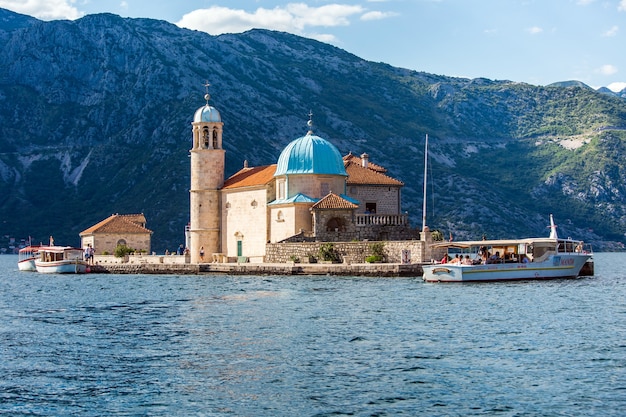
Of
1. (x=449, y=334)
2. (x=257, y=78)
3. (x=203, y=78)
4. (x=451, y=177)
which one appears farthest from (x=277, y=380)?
(x=257, y=78)

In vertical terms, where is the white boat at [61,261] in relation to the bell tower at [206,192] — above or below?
below

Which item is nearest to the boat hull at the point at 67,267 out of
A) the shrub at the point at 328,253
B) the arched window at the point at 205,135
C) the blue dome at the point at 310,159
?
the arched window at the point at 205,135

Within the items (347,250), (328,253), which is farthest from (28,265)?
(347,250)

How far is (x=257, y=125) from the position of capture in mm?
172375

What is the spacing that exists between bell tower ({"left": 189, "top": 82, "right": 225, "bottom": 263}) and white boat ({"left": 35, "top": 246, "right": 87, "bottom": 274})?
28.5 feet

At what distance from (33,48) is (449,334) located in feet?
570

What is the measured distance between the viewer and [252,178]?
7425 cm

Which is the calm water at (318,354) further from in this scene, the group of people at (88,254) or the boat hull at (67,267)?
the group of people at (88,254)

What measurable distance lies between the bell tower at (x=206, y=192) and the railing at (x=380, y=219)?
12496 mm

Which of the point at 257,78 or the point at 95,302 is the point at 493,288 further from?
the point at 257,78

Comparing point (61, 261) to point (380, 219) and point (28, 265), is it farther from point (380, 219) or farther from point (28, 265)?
point (380, 219)

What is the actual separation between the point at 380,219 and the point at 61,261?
24936mm

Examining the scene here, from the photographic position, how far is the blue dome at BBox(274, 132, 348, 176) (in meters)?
69.3

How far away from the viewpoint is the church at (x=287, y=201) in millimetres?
66625
